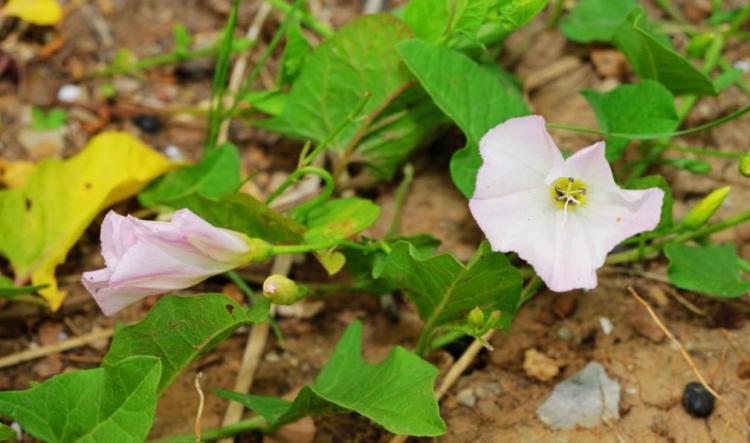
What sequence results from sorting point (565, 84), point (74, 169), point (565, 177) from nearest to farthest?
point (565, 177) → point (74, 169) → point (565, 84)

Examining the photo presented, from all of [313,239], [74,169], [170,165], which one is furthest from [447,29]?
[74,169]

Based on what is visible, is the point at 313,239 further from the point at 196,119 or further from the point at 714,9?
the point at 714,9

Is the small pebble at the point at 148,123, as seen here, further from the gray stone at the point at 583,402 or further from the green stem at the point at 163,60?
the gray stone at the point at 583,402

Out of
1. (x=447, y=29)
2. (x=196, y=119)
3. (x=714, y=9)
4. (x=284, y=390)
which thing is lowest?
(x=284, y=390)

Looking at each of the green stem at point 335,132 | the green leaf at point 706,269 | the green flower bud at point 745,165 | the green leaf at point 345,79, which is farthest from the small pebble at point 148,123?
the green flower bud at point 745,165

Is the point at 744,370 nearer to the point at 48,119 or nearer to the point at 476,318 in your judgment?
the point at 476,318

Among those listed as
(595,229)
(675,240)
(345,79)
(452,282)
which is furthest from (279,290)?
(675,240)
